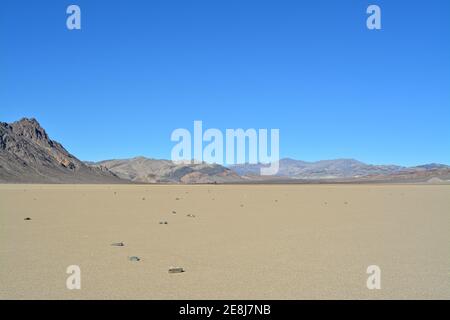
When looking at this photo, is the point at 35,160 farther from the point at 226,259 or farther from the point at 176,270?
the point at 176,270

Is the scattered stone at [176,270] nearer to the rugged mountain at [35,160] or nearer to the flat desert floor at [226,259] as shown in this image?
the flat desert floor at [226,259]

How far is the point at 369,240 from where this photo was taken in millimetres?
11766

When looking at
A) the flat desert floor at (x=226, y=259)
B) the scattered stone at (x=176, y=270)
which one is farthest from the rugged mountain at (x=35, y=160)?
the scattered stone at (x=176, y=270)

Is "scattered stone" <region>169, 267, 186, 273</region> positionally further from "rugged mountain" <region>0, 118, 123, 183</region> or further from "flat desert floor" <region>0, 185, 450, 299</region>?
"rugged mountain" <region>0, 118, 123, 183</region>

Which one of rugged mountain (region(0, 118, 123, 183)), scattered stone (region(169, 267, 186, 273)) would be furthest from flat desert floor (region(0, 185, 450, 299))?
rugged mountain (region(0, 118, 123, 183))

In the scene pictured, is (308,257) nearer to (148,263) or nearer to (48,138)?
(148,263)

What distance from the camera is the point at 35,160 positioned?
131 meters

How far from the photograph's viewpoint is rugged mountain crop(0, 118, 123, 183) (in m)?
119

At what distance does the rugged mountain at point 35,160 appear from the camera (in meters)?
119

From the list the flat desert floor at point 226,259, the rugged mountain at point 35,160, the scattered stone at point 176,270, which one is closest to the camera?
the flat desert floor at point 226,259

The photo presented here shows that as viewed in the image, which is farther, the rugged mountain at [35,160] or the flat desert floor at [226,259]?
the rugged mountain at [35,160]

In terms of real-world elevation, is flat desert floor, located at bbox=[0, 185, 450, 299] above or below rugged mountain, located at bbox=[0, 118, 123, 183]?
below

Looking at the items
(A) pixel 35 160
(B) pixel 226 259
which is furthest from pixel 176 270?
(A) pixel 35 160
